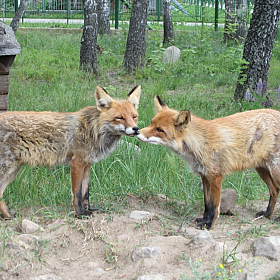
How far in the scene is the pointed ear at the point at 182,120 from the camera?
13.9 ft

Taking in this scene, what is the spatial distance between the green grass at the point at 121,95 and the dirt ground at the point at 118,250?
1.79 ft

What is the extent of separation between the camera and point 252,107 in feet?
26.8

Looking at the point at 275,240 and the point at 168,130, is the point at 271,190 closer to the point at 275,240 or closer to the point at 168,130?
the point at 275,240

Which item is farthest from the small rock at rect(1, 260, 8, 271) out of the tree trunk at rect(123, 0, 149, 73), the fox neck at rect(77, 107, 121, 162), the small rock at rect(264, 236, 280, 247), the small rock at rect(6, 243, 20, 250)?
the tree trunk at rect(123, 0, 149, 73)

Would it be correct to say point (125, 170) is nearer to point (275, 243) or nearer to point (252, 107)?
point (275, 243)

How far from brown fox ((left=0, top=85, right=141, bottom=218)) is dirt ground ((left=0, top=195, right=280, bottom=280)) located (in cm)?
57

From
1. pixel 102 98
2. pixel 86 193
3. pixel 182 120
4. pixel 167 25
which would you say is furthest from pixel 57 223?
pixel 167 25

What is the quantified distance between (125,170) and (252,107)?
4.03 m

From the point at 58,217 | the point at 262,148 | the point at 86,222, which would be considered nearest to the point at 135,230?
the point at 86,222

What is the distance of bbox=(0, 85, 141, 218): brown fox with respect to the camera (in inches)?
170

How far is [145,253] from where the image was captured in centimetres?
343

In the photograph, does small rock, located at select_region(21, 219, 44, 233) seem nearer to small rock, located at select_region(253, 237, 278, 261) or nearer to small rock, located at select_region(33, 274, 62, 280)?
small rock, located at select_region(33, 274, 62, 280)

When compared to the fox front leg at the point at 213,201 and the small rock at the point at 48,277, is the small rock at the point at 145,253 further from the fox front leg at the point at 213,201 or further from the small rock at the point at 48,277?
the fox front leg at the point at 213,201

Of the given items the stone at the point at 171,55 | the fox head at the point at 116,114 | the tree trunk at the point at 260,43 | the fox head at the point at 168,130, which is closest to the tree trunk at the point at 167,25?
the stone at the point at 171,55
